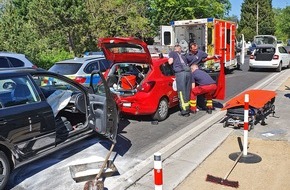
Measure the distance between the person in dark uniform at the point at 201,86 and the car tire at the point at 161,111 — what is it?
80cm

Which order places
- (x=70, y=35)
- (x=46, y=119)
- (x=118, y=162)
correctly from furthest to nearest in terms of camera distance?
(x=70, y=35), (x=118, y=162), (x=46, y=119)

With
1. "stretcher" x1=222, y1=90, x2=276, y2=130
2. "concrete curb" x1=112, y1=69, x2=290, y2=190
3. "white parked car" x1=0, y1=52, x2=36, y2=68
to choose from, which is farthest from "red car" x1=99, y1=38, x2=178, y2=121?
"white parked car" x1=0, y1=52, x2=36, y2=68

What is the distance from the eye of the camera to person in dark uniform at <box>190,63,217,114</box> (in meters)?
8.77

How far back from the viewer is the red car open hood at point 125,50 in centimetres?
751

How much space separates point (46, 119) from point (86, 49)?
18967 mm

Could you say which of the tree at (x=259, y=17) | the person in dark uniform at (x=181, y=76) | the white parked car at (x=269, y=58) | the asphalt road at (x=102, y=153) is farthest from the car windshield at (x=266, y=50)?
the tree at (x=259, y=17)

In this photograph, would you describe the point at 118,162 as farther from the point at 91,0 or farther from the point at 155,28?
the point at 155,28

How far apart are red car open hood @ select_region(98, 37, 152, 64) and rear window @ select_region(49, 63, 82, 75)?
2620 millimetres

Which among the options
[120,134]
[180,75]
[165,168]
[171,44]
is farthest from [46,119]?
[171,44]

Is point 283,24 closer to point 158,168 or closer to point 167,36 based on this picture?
point 167,36

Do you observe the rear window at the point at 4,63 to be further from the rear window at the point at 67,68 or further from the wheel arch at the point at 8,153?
the wheel arch at the point at 8,153

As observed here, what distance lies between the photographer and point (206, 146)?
20.8 feet

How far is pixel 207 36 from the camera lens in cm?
1648

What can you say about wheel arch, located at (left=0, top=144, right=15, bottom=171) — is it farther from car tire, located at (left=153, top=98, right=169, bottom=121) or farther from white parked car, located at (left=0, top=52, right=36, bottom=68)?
white parked car, located at (left=0, top=52, right=36, bottom=68)
